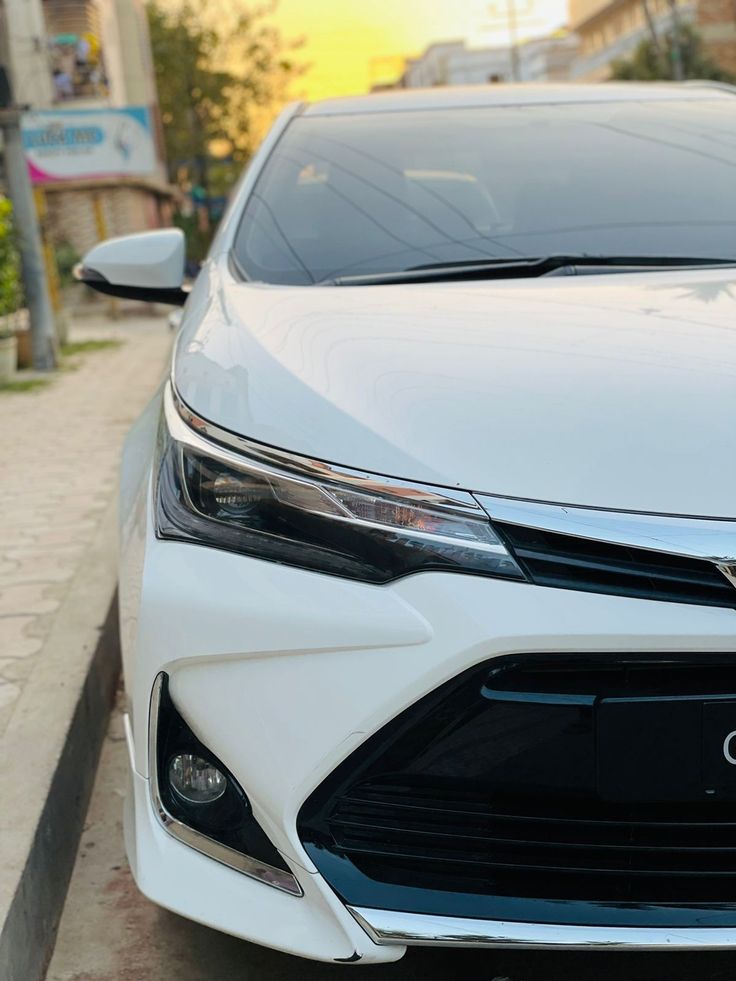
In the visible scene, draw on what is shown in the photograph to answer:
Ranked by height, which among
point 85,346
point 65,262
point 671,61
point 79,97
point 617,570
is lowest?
point 65,262

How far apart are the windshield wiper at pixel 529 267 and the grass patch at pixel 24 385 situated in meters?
8.98

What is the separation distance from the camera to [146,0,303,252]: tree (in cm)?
4228

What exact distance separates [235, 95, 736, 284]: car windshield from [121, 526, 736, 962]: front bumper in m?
1.02

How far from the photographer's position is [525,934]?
157 centimetres

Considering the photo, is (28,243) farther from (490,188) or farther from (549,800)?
(549,800)

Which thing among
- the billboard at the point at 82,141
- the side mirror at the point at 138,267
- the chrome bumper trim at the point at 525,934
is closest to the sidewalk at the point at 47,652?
the chrome bumper trim at the point at 525,934

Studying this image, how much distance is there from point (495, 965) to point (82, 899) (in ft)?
2.71

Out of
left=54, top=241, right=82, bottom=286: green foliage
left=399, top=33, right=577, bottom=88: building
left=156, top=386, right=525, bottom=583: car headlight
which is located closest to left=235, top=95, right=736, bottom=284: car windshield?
left=156, top=386, right=525, bottom=583: car headlight

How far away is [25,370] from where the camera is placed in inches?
524

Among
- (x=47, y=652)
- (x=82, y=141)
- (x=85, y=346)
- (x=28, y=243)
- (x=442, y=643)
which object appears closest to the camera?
(x=442, y=643)

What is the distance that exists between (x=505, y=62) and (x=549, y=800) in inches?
3715

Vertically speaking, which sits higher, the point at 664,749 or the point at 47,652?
the point at 664,749

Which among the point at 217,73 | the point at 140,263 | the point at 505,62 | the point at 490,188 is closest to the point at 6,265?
the point at 140,263

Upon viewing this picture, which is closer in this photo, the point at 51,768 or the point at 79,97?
the point at 51,768
